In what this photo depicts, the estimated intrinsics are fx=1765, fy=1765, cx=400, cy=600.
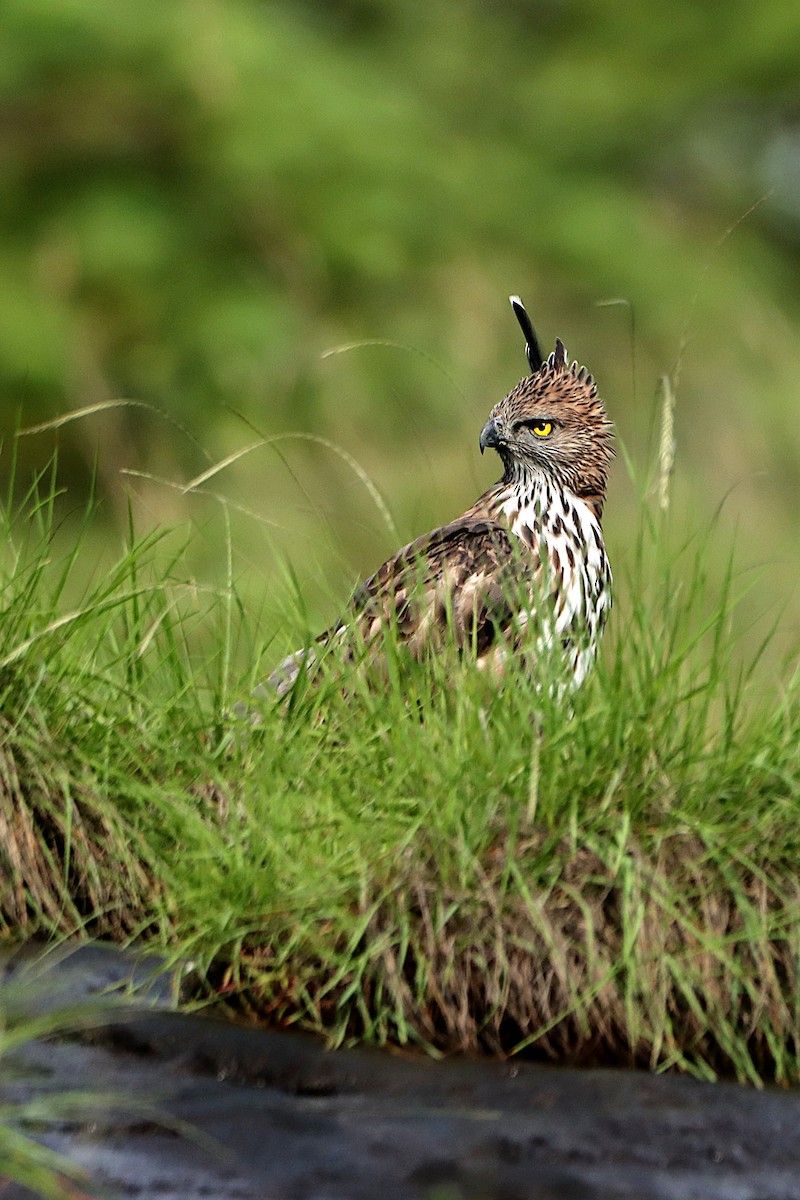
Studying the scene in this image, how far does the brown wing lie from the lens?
4.14 m

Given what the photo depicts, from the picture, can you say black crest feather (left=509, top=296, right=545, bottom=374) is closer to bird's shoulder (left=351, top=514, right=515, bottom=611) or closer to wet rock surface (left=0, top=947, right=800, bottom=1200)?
bird's shoulder (left=351, top=514, right=515, bottom=611)

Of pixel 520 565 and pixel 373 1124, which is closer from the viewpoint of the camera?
pixel 373 1124

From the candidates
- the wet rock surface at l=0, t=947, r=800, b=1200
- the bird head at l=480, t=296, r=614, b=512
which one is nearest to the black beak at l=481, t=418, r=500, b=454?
the bird head at l=480, t=296, r=614, b=512

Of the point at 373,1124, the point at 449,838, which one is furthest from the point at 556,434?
the point at 373,1124

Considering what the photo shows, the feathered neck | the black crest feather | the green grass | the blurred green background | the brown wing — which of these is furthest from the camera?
the blurred green background

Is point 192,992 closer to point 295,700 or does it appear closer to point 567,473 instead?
point 295,700

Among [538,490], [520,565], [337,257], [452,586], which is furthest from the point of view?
[337,257]

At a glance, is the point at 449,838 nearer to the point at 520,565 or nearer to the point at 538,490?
the point at 520,565

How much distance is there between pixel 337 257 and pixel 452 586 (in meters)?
8.13

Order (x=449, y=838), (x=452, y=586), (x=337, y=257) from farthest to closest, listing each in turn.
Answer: (x=337, y=257) → (x=452, y=586) → (x=449, y=838)

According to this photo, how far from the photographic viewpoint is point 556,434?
15.7 feet

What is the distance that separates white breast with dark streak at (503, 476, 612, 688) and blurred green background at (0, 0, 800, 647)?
3877 mm

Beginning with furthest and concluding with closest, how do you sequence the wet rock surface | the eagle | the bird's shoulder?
the bird's shoulder → the eagle → the wet rock surface

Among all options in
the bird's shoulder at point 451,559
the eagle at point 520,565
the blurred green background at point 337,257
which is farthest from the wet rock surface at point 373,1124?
the blurred green background at point 337,257
